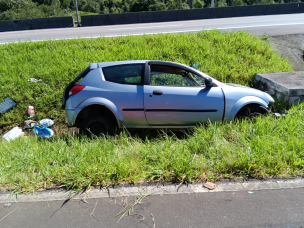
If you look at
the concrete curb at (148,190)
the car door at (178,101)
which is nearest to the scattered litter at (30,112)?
the car door at (178,101)

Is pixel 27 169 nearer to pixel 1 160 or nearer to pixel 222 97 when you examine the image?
pixel 1 160

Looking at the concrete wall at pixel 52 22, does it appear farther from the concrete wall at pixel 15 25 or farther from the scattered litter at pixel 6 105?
the scattered litter at pixel 6 105

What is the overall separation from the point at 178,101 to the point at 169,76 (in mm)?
571

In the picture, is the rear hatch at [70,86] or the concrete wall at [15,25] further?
the concrete wall at [15,25]

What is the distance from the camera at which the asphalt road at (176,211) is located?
284cm

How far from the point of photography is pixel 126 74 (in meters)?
5.27

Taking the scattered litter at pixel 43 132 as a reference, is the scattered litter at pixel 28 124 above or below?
below

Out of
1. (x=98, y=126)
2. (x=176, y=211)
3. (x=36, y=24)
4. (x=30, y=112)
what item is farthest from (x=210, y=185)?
(x=36, y=24)

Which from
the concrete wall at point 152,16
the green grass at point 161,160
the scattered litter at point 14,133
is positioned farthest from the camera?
the concrete wall at point 152,16

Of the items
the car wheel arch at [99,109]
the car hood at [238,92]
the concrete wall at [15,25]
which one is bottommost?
the car wheel arch at [99,109]

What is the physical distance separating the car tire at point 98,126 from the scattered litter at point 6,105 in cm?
333

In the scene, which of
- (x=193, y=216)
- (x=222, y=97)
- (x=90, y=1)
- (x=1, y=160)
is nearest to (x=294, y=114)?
(x=222, y=97)

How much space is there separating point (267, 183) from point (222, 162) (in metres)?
0.62

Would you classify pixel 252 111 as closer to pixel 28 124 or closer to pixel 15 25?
pixel 28 124
